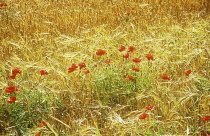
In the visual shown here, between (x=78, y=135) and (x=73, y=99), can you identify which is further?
(x=73, y=99)

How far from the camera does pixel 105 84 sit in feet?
6.55

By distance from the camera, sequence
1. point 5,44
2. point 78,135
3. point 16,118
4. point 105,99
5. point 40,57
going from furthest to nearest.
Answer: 1. point 5,44
2. point 40,57
3. point 105,99
4. point 16,118
5. point 78,135

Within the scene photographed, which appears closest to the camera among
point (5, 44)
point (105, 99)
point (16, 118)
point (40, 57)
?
point (16, 118)

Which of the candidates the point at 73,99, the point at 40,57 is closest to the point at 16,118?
the point at 73,99

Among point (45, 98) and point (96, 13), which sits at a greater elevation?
point (96, 13)

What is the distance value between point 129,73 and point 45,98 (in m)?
0.65

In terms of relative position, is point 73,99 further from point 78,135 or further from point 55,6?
point 55,6

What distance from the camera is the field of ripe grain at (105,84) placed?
64.0 inches

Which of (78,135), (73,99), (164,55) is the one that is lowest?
(78,135)

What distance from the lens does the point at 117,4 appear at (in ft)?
14.1

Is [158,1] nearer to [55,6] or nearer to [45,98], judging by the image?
[55,6]

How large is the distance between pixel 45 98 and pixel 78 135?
34 centimetres

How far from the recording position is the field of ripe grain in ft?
5.33

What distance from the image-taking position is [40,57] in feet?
8.64
